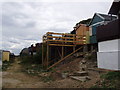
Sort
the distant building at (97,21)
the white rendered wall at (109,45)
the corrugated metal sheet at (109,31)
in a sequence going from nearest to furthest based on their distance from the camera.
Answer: the corrugated metal sheet at (109,31), the white rendered wall at (109,45), the distant building at (97,21)

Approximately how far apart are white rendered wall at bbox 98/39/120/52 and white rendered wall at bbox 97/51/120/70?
1.20ft

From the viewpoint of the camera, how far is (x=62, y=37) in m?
14.6

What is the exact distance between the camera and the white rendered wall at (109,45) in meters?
8.74

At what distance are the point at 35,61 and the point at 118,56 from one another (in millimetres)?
14557

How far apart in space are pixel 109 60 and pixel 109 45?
112 centimetres

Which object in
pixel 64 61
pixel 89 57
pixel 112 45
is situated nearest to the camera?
pixel 112 45

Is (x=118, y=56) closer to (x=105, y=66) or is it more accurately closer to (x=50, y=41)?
(x=105, y=66)

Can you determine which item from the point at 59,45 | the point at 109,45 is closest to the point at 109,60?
the point at 109,45

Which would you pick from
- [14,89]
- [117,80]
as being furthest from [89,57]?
[14,89]

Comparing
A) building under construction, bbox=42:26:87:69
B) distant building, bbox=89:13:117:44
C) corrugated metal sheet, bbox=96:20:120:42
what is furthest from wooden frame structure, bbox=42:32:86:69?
corrugated metal sheet, bbox=96:20:120:42

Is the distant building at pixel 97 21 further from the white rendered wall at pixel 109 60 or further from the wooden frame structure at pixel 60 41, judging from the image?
the white rendered wall at pixel 109 60

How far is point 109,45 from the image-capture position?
373 inches

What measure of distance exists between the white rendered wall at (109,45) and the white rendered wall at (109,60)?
37cm

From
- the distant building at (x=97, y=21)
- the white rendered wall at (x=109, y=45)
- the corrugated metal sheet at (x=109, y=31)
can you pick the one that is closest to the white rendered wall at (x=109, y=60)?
the white rendered wall at (x=109, y=45)
